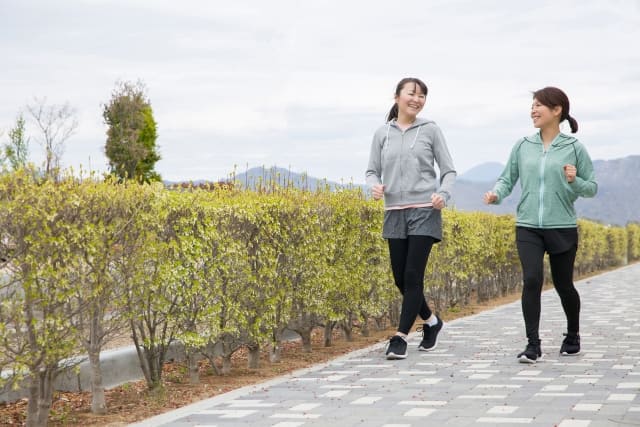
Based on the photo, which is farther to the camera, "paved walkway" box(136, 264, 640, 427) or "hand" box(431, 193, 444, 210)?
"hand" box(431, 193, 444, 210)

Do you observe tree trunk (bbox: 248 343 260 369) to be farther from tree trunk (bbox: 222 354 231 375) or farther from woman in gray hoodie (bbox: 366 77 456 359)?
woman in gray hoodie (bbox: 366 77 456 359)

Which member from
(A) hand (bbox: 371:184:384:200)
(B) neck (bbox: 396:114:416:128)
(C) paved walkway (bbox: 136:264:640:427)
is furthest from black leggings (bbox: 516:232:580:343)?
(B) neck (bbox: 396:114:416:128)

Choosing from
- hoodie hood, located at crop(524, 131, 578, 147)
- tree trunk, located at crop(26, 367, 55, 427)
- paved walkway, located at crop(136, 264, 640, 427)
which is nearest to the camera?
paved walkway, located at crop(136, 264, 640, 427)

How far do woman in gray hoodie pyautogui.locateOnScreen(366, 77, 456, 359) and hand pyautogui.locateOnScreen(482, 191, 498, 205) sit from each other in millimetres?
318

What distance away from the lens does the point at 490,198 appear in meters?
7.37

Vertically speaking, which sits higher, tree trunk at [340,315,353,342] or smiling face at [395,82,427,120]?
smiling face at [395,82,427,120]

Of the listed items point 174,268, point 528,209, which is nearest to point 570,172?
point 528,209

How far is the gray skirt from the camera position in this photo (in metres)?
7.45

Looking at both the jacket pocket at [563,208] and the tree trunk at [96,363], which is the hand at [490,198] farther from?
the tree trunk at [96,363]

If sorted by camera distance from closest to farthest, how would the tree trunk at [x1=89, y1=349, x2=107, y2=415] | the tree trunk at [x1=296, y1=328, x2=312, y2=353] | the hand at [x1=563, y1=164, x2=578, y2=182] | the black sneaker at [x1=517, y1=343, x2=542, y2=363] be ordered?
the tree trunk at [x1=89, y1=349, x2=107, y2=415] → the black sneaker at [x1=517, y1=343, x2=542, y2=363] → the hand at [x1=563, y1=164, x2=578, y2=182] → the tree trunk at [x1=296, y1=328, x2=312, y2=353]

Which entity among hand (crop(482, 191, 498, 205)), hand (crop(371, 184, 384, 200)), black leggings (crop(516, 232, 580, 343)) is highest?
hand (crop(371, 184, 384, 200))

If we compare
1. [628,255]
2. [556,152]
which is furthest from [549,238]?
[628,255]

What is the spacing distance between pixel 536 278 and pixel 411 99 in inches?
67.1

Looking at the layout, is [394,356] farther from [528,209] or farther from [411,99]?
[411,99]
